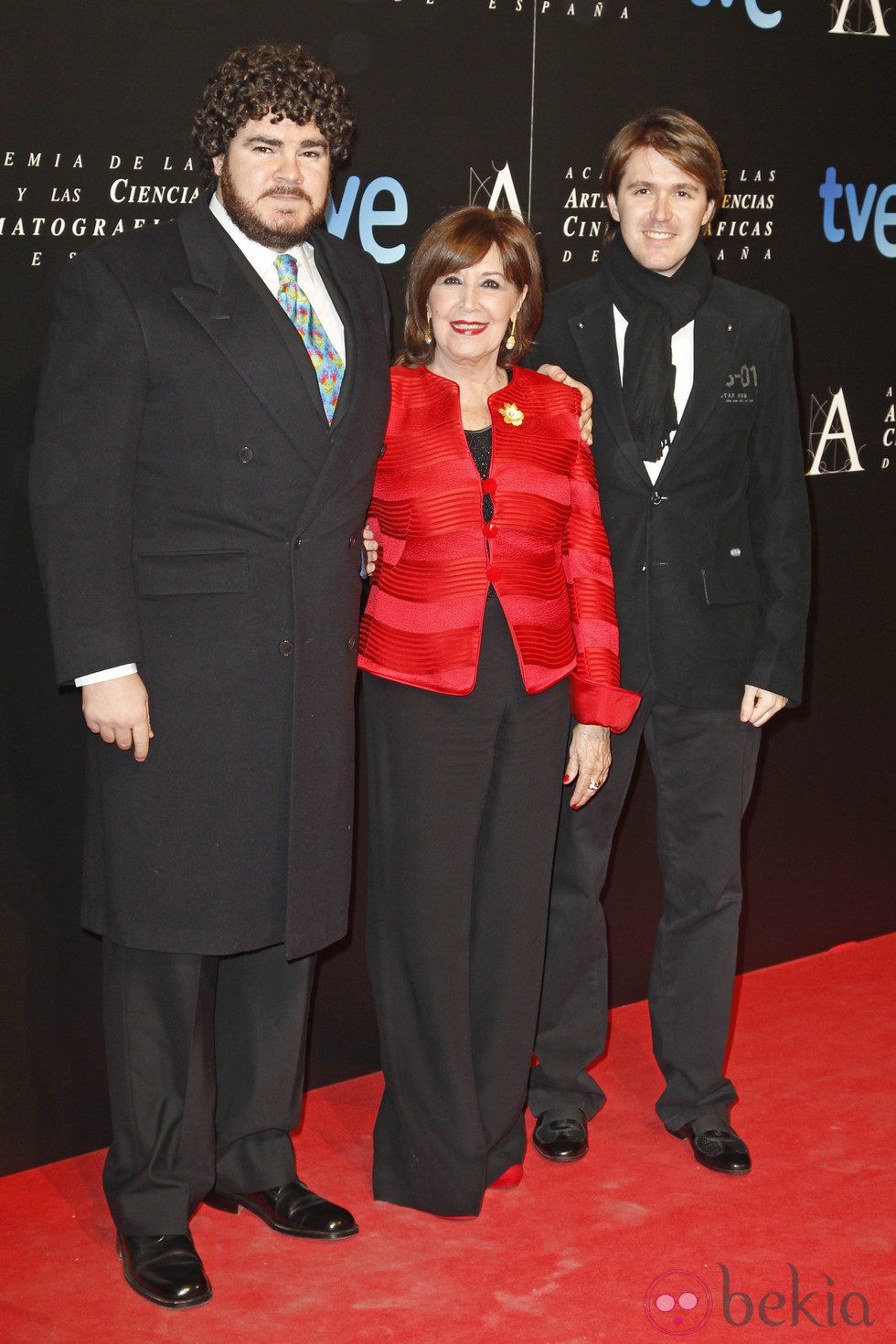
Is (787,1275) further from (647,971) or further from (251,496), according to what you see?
(251,496)

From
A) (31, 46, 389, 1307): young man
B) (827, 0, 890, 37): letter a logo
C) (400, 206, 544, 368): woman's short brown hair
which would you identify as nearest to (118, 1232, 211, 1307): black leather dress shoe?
(31, 46, 389, 1307): young man

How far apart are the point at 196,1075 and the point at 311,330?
1.25 meters

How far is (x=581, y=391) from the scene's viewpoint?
2.75 meters

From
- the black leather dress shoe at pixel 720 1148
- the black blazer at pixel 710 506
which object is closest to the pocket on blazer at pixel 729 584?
the black blazer at pixel 710 506

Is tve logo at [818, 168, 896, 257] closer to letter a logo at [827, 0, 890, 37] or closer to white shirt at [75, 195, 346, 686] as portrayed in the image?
letter a logo at [827, 0, 890, 37]

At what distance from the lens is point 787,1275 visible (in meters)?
2.55

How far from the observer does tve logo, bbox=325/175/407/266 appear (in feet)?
9.73

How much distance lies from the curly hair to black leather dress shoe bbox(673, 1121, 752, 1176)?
1.97 metres

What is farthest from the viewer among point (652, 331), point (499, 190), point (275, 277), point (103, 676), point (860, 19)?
point (860, 19)

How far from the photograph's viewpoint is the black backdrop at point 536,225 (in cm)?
265

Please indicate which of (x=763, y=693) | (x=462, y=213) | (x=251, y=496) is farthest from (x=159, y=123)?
(x=763, y=693)

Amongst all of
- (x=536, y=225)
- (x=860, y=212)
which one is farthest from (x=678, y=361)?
(x=860, y=212)

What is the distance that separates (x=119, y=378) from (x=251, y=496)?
265mm
